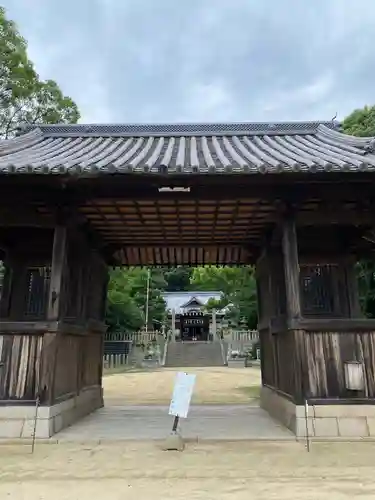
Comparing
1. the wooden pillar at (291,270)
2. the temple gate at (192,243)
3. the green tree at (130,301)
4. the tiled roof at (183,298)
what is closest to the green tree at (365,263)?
the temple gate at (192,243)

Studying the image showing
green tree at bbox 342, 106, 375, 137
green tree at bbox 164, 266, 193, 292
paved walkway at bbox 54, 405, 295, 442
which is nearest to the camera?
paved walkway at bbox 54, 405, 295, 442

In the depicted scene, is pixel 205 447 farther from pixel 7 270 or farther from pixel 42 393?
pixel 7 270

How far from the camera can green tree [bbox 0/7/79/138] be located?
55.7 feet

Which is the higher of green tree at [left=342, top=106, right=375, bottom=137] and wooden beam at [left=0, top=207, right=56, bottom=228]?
green tree at [left=342, top=106, right=375, bottom=137]

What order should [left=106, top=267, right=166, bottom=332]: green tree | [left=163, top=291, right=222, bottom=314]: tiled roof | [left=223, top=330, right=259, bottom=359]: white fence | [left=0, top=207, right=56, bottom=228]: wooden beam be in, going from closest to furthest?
[left=0, top=207, right=56, bottom=228]: wooden beam → [left=106, top=267, right=166, bottom=332]: green tree → [left=223, top=330, right=259, bottom=359]: white fence → [left=163, top=291, right=222, bottom=314]: tiled roof

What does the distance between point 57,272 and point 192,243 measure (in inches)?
138

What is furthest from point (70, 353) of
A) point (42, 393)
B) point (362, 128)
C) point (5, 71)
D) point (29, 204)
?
point (362, 128)

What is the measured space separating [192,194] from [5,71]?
1506cm

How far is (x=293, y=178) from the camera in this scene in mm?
6000

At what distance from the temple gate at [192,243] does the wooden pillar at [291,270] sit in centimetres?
2

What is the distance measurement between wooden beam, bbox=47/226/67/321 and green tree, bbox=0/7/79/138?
11.9m

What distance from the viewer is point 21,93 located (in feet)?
58.9

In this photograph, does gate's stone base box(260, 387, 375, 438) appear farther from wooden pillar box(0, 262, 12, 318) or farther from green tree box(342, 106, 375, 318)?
wooden pillar box(0, 262, 12, 318)

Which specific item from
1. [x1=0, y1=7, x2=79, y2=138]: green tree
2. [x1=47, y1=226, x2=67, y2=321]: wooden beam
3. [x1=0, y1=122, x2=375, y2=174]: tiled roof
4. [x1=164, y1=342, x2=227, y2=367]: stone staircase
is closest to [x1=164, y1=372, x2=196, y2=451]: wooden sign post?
[x1=47, y1=226, x2=67, y2=321]: wooden beam
